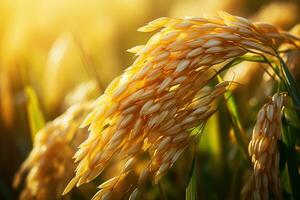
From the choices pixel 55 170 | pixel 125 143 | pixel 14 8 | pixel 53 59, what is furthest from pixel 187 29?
pixel 14 8

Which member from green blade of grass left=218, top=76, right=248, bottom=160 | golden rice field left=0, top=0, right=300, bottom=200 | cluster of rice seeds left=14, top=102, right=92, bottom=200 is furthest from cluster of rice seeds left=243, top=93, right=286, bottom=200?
cluster of rice seeds left=14, top=102, right=92, bottom=200

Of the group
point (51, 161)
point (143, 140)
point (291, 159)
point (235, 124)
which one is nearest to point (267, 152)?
point (291, 159)

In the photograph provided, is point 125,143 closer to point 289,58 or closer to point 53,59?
point 289,58

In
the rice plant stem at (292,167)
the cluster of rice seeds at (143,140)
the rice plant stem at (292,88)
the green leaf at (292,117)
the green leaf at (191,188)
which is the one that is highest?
the cluster of rice seeds at (143,140)

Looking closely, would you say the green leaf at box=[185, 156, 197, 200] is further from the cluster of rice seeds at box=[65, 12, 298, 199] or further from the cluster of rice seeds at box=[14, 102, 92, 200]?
the cluster of rice seeds at box=[14, 102, 92, 200]

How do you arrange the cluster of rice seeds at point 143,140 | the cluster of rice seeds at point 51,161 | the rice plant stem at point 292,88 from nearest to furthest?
1. the cluster of rice seeds at point 143,140
2. the rice plant stem at point 292,88
3. the cluster of rice seeds at point 51,161

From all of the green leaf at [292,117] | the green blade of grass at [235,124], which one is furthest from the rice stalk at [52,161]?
the green leaf at [292,117]

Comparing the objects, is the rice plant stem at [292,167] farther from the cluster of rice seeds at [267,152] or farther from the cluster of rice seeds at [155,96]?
the cluster of rice seeds at [155,96]

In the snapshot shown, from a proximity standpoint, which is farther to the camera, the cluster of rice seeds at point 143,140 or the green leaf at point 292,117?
the green leaf at point 292,117
